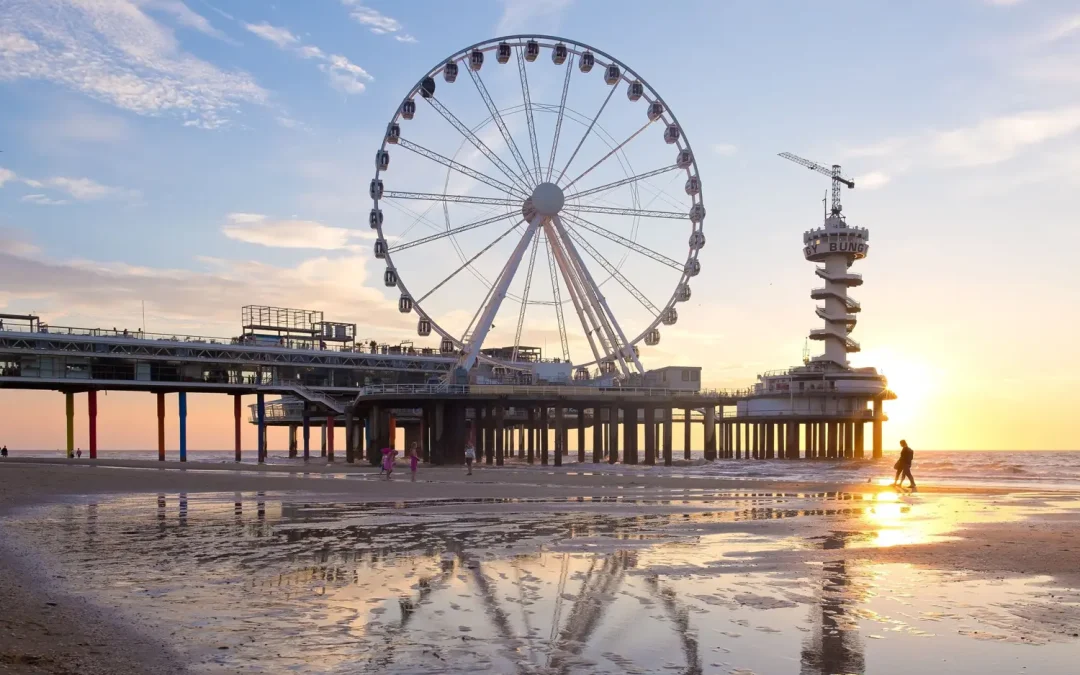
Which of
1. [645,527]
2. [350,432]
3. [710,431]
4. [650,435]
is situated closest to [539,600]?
[645,527]

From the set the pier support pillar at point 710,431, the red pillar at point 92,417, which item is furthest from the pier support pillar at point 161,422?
the pier support pillar at point 710,431

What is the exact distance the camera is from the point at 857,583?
36.1 ft

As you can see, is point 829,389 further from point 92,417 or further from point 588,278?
point 92,417

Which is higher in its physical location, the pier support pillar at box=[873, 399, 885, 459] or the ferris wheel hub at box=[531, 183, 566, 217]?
the ferris wheel hub at box=[531, 183, 566, 217]

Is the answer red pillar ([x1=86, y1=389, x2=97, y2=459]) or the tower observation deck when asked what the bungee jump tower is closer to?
the tower observation deck

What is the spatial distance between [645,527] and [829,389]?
68729 millimetres

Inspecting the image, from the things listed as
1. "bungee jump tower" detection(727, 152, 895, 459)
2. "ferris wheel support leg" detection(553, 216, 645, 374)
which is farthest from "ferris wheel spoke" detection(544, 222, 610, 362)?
"bungee jump tower" detection(727, 152, 895, 459)

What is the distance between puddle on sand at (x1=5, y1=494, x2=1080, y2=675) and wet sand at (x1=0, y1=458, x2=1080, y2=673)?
190mm

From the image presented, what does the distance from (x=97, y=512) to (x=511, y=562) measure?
11.2m

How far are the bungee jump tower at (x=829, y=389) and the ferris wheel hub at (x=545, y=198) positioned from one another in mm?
34157

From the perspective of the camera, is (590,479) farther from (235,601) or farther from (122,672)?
(122,672)

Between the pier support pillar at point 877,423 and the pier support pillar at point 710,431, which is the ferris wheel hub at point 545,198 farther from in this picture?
the pier support pillar at point 877,423

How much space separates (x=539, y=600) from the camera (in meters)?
9.84

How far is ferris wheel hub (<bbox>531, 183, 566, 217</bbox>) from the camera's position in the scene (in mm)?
51906
